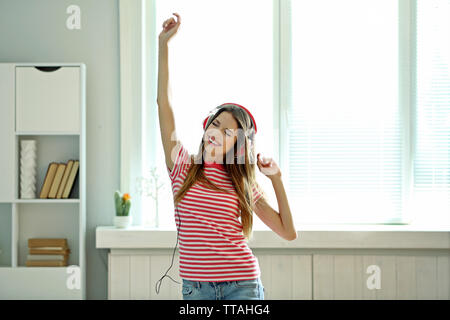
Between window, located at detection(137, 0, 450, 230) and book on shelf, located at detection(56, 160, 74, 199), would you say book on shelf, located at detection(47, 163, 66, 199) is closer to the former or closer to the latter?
book on shelf, located at detection(56, 160, 74, 199)

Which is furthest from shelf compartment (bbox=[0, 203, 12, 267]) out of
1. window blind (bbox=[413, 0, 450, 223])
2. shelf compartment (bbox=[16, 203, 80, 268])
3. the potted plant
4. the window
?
window blind (bbox=[413, 0, 450, 223])

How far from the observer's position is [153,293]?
2877mm

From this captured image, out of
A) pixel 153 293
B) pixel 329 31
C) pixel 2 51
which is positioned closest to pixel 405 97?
pixel 329 31

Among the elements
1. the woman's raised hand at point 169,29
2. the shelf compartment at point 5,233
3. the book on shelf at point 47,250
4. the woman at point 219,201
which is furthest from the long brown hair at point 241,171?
the shelf compartment at point 5,233

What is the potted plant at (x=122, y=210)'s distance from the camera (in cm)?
288

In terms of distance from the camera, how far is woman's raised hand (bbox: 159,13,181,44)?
4.95 feet

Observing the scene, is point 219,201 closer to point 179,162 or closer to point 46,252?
point 179,162

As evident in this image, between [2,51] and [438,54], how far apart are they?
2501 mm

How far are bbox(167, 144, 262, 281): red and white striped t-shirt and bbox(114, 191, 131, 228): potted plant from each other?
1.46 metres

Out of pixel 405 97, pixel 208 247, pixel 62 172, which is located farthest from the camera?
pixel 405 97

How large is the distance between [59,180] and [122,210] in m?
0.37

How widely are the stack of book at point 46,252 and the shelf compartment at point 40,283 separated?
49 millimetres

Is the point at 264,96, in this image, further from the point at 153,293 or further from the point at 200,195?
the point at 200,195

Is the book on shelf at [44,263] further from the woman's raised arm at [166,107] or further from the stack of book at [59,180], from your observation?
the woman's raised arm at [166,107]
